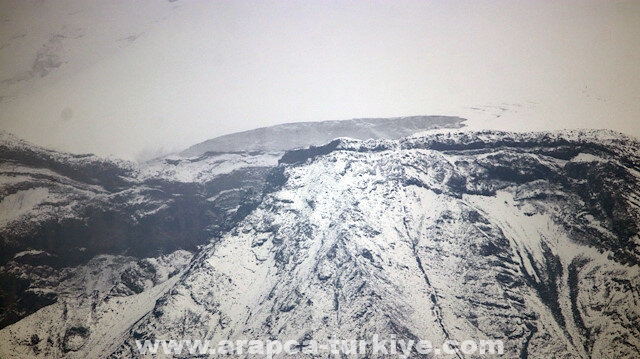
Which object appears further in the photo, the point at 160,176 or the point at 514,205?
the point at 160,176

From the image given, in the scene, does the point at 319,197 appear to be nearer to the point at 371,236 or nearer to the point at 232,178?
the point at 371,236

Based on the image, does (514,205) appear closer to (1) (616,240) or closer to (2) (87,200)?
(1) (616,240)

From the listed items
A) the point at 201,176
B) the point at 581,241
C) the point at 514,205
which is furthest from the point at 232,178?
the point at 581,241

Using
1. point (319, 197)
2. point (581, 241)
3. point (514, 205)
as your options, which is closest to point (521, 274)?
point (581, 241)

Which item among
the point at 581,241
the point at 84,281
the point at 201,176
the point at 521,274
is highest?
the point at 201,176

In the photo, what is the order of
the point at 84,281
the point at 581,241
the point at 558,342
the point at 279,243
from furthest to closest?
the point at 84,281 < the point at 279,243 < the point at 581,241 < the point at 558,342

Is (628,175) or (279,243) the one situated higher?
(628,175)

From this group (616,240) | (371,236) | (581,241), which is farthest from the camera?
(371,236)
